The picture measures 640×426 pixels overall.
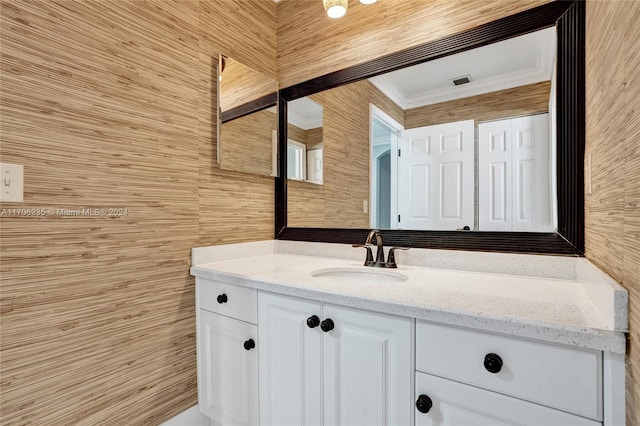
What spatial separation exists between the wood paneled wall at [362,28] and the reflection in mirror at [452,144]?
0.14 metres

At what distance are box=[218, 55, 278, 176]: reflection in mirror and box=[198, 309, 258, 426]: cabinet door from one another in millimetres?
841

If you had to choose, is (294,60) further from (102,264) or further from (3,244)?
(3,244)

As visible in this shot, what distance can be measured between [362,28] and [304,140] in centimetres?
70

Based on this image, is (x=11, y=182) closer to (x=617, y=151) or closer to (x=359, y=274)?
(x=359, y=274)

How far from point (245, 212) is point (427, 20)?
1390 millimetres

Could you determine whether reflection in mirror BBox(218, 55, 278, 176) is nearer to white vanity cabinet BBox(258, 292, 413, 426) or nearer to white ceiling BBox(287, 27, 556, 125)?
white ceiling BBox(287, 27, 556, 125)

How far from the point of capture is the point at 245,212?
1.79 meters

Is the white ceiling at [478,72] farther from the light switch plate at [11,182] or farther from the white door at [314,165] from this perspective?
the light switch plate at [11,182]

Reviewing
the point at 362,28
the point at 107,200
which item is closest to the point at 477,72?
the point at 362,28

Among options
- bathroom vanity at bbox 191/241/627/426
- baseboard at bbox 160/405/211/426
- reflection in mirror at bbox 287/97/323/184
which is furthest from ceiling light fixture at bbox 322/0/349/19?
baseboard at bbox 160/405/211/426

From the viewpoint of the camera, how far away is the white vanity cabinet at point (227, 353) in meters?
1.25

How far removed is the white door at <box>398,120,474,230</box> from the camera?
1.33m

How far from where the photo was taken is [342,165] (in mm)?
1769

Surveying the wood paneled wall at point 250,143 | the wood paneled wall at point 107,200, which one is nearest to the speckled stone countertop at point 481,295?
the wood paneled wall at point 107,200
